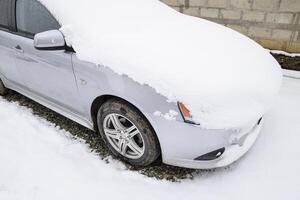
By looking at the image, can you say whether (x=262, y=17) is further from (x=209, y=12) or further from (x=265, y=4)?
(x=209, y=12)

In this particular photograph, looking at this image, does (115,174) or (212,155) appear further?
(115,174)

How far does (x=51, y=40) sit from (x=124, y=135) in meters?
1.01

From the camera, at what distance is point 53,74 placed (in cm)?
263

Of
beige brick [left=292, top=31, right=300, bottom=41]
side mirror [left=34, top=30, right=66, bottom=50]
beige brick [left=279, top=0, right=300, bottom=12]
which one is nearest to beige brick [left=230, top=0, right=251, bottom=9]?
beige brick [left=279, top=0, right=300, bottom=12]

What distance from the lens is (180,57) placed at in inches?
88.3

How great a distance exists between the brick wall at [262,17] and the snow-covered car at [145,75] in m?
1.67

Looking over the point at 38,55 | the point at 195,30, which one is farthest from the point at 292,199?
the point at 38,55

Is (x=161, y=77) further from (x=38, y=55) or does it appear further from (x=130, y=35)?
(x=38, y=55)

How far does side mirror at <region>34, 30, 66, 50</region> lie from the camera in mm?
2357

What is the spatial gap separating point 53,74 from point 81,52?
48 centimetres

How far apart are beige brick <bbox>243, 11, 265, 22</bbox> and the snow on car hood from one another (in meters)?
1.64

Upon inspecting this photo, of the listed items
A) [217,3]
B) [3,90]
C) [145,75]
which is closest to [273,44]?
[217,3]

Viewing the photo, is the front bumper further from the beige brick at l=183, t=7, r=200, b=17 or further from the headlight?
the beige brick at l=183, t=7, r=200, b=17

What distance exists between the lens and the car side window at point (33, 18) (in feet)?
8.36
